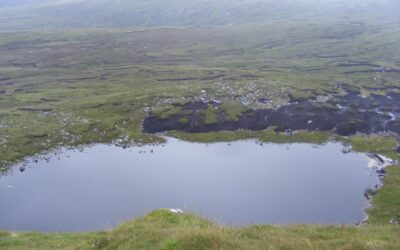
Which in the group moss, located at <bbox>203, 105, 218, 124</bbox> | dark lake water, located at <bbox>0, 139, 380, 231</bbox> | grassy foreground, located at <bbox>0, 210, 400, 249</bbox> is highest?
grassy foreground, located at <bbox>0, 210, 400, 249</bbox>

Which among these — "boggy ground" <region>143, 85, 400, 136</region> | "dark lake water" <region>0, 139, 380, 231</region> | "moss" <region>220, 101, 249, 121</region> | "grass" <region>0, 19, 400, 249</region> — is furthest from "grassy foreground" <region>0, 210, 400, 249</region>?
"moss" <region>220, 101, 249, 121</region>

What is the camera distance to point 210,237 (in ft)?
67.2

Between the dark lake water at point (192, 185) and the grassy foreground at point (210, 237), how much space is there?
39.3m

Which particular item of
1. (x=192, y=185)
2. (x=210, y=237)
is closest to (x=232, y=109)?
(x=192, y=185)

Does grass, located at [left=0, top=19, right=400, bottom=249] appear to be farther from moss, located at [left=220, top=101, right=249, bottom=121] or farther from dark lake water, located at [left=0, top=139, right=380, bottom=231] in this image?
dark lake water, located at [left=0, top=139, right=380, bottom=231]

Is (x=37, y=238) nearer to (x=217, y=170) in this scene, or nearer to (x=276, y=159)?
(x=217, y=170)

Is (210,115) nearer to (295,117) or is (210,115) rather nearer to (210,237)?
(295,117)

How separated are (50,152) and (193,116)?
1620 inches

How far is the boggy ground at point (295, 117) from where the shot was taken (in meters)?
123

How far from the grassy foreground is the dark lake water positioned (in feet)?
129

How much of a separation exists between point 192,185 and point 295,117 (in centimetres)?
5194

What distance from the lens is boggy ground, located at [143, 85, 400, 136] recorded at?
123 m

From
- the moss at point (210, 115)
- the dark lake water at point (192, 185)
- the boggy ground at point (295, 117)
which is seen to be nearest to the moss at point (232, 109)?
the boggy ground at point (295, 117)

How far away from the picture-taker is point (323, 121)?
125812 millimetres
